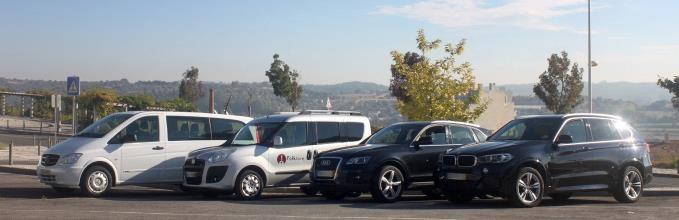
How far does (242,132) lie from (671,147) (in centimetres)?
3434

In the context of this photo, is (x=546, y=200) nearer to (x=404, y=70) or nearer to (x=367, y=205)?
(x=367, y=205)

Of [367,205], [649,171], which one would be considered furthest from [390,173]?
[649,171]

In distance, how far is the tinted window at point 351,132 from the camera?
1786cm

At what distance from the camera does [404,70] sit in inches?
1187

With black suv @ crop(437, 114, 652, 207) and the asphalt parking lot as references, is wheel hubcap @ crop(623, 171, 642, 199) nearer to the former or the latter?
black suv @ crop(437, 114, 652, 207)

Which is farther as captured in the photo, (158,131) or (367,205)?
(158,131)

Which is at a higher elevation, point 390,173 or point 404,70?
point 404,70

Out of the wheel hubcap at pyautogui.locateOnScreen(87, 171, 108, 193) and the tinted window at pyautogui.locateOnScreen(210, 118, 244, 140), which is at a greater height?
the tinted window at pyautogui.locateOnScreen(210, 118, 244, 140)

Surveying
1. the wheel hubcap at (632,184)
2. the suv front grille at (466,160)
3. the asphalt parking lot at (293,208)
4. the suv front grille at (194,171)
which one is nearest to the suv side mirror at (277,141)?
the asphalt parking lot at (293,208)

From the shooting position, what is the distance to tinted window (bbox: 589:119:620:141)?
15219 mm

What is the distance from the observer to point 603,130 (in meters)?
15.4

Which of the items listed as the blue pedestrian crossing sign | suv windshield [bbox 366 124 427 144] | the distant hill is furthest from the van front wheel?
the distant hill

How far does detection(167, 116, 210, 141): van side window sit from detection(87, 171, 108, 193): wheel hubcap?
153 centimetres

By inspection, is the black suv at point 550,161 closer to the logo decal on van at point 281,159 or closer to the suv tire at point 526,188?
the suv tire at point 526,188
